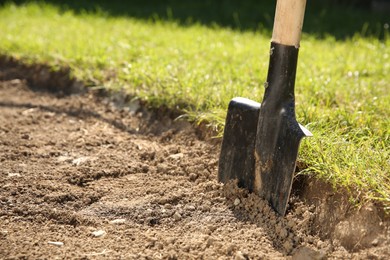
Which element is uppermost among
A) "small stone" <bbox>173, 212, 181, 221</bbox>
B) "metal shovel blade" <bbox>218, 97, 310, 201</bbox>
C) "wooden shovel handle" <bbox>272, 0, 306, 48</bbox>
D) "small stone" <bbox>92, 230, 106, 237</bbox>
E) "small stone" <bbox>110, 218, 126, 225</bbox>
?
"wooden shovel handle" <bbox>272, 0, 306, 48</bbox>

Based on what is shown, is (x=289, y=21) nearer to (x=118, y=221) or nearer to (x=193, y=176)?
(x=193, y=176)

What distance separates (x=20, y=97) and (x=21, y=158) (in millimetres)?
1202

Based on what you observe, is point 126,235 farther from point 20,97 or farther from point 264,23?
point 264,23

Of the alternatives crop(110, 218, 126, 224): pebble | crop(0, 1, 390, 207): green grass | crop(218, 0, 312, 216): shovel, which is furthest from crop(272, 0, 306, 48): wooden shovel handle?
crop(110, 218, 126, 224): pebble

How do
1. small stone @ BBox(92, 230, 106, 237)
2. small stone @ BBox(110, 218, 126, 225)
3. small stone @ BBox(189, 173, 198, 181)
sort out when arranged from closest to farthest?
small stone @ BBox(92, 230, 106, 237) → small stone @ BBox(110, 218, 126, 225) → small stone @ BBox(189, 173, 198, 181)

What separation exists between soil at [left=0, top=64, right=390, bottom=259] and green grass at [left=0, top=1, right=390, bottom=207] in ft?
0.46

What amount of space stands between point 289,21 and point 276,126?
45 cm

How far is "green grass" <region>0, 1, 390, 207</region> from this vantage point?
2.77 metres

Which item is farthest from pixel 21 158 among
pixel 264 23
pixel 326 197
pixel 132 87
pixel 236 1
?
pixel 236 1

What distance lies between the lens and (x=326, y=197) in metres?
2.61

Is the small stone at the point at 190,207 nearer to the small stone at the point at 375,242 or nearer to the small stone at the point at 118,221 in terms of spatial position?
the small stone at the point at 118,221

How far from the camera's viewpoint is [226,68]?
418 centimetres

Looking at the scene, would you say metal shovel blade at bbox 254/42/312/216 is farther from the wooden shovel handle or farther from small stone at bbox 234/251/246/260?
small stone at bbox 234/251/246/260

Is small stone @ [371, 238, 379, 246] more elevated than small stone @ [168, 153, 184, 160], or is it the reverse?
small stone @ [371, 238, 379, 246]
